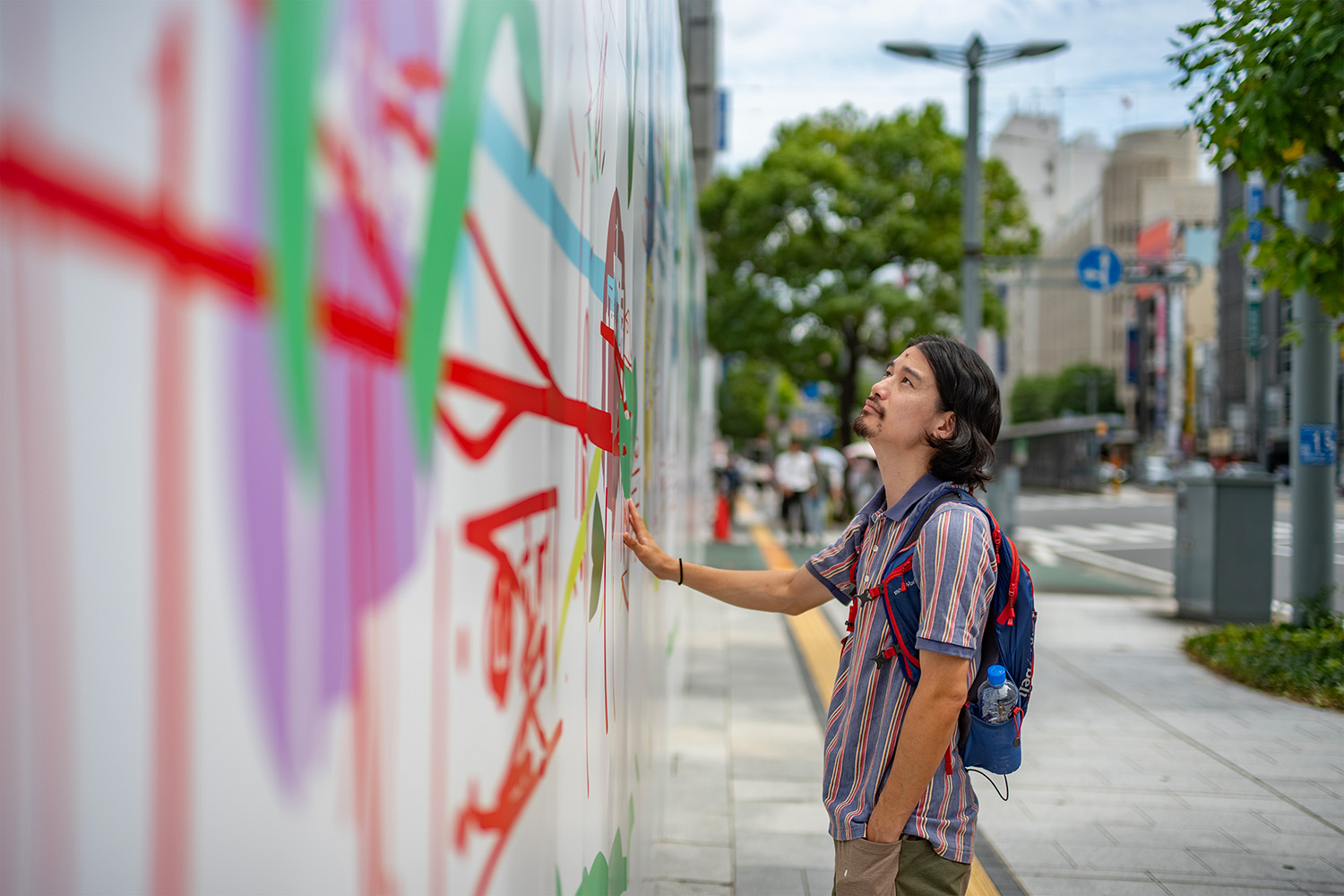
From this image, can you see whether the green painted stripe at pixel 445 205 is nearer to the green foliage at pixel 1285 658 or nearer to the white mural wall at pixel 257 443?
the white mural wall at pixel 257 443

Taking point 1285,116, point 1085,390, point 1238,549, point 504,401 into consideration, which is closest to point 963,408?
point 504,401

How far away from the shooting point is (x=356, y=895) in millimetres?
796

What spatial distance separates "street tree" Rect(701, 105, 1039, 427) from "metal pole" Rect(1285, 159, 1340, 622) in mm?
16264

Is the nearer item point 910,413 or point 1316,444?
point 910,413

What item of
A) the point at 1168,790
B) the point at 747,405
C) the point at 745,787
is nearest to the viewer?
the point at 1168,790

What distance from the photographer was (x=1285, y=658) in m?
7.25

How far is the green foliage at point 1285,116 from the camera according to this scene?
6211 millimetres

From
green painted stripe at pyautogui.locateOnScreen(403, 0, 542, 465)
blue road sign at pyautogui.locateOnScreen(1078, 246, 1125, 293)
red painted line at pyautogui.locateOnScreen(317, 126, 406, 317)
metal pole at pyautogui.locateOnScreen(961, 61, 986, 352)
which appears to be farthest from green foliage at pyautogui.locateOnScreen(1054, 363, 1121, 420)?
red painted line at pyautogui.locateOnScreen(317, 126, 406, 317)

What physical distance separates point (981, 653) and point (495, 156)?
1400 millimetres

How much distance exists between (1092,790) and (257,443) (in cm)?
508

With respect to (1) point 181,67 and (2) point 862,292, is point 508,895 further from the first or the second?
(2) point 862,292

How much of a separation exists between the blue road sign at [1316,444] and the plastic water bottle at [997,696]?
7368mm

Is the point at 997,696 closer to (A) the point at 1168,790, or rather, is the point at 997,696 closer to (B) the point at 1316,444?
(A) the point at 1168,790

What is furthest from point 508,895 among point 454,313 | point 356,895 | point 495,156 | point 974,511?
point 974,511
